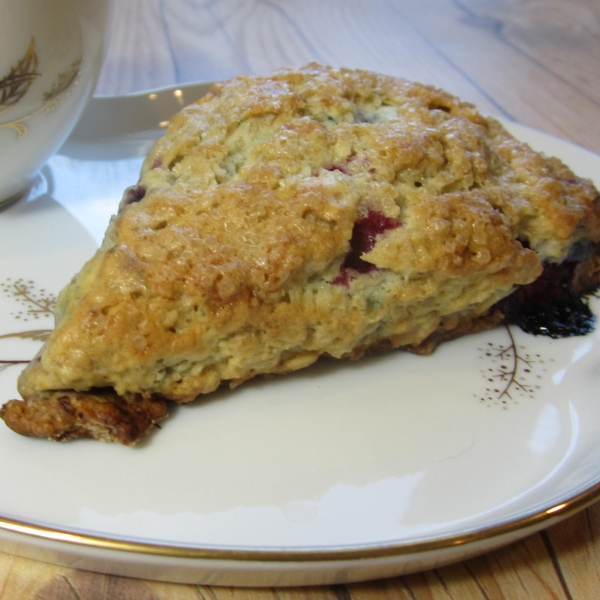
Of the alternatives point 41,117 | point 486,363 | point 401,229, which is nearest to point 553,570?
point 486,363

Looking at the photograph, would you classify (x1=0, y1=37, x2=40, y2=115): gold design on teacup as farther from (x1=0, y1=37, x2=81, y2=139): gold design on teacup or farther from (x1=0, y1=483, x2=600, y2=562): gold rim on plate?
(x1=0, y1=483, x2=600, y2=562): gold rim on plate

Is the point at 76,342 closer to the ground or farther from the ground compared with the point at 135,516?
farther from the ground

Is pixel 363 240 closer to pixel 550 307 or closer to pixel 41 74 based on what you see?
pixel 550 307

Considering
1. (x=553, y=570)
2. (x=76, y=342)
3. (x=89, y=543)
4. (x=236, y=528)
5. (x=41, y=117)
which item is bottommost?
(x=553, y=570)

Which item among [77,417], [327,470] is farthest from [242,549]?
[77,417]

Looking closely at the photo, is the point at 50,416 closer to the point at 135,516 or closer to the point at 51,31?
the point at 135,516

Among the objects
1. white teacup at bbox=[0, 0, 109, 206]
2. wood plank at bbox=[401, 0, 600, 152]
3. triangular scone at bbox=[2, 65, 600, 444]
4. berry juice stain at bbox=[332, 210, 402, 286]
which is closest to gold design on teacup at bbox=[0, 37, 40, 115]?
white teacup at bbox=[0, 0, 109, 206]
